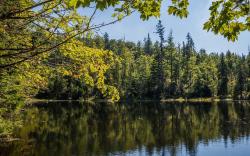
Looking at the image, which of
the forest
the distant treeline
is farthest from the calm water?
the distant treeline

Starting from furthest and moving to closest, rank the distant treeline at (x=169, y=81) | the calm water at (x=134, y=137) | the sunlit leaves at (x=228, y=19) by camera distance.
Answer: the distant treeline at (x=169, y=81)
the calm water at (x=134, y=137)
the sunlit leaves at (x=228, y=19)

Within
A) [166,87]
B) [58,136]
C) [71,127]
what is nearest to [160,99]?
[166,87]

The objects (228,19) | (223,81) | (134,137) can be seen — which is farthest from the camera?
(223,81)

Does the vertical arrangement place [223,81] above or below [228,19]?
above

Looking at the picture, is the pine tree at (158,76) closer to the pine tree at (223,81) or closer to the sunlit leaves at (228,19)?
the pine tree at (223,81)

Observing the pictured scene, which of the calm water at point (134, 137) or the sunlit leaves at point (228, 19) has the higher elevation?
the sunlit leaves at point (228, 19)

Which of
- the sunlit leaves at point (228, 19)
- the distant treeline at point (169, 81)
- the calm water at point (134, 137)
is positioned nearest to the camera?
the sunlit leaves at point (228, 19)

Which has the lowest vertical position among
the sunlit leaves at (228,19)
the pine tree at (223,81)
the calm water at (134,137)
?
the calm water at (134,137)

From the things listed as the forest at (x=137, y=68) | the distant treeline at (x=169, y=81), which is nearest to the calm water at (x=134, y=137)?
the forest at (x=137, y=68)

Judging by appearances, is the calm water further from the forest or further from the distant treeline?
the distant treeline

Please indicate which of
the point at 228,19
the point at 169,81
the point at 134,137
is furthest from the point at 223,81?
the point at 228,19

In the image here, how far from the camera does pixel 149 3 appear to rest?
16.7ft

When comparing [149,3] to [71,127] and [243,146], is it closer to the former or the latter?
[243,146]

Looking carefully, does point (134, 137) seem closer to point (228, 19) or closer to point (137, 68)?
point (228, 19)
